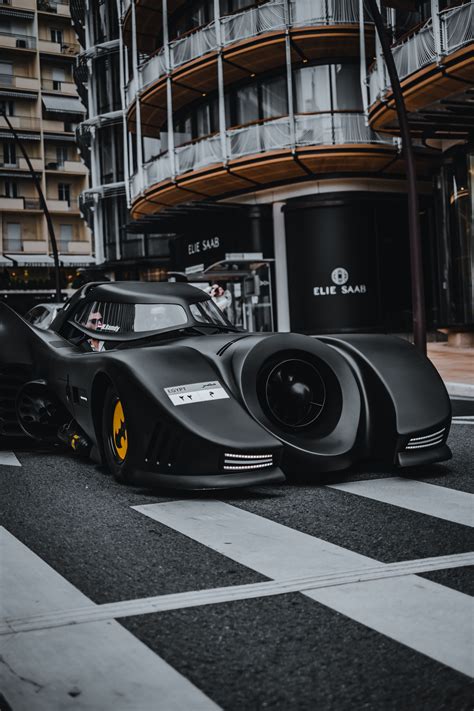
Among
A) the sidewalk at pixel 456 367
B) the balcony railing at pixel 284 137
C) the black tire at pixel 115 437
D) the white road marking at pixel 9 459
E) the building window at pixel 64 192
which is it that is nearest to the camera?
the black tire at pixel 115 437

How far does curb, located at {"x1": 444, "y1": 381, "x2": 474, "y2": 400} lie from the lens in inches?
469

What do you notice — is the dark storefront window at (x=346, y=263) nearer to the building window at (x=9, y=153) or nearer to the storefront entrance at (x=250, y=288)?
the storefront entrance at (x=250, y=288)

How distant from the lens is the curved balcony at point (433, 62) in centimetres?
1719

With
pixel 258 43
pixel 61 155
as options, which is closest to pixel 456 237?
pixel 258 43

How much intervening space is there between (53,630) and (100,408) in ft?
9.55

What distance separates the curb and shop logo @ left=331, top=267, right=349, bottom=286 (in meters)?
14.5

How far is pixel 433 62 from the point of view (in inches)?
698

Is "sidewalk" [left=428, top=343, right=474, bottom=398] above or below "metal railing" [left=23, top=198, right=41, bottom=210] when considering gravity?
below

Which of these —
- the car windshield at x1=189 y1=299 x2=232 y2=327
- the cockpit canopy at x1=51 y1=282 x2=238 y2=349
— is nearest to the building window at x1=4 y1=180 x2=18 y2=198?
the cockpit canopy at x1=51 y1=282 x2=238 y2=349

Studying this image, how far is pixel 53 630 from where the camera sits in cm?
301

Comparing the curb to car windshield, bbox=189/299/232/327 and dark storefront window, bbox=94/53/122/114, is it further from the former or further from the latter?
dark storefront window, bbox=94/53/122/114

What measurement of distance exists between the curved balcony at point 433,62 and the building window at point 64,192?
49179 mm

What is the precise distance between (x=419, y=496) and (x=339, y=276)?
72.2ft

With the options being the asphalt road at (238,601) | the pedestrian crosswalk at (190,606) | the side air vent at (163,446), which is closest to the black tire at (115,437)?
the asphalt road at (238,601)
